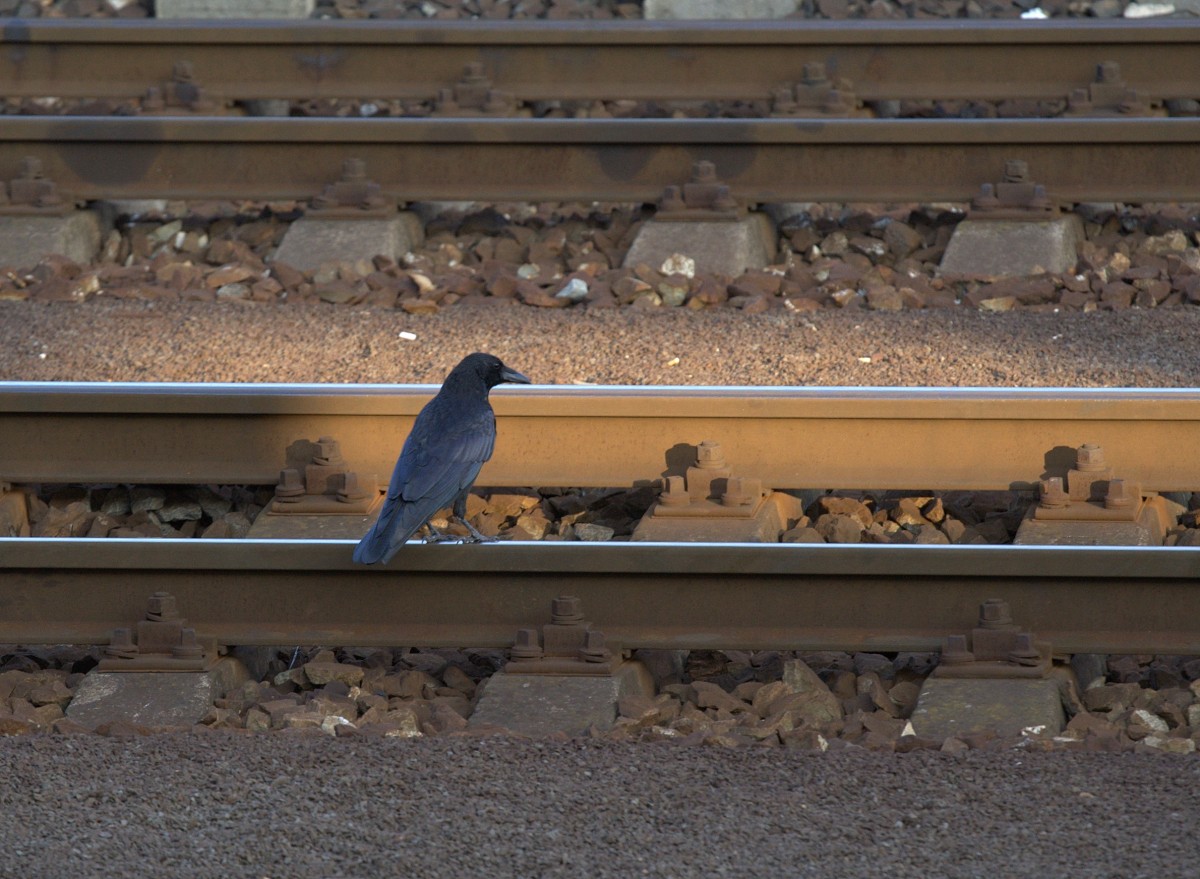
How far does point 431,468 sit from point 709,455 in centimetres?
92

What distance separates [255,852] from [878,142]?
15.1ft

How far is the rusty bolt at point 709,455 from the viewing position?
5059 millimetres

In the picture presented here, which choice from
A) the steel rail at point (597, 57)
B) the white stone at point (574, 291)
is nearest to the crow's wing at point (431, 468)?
the white stone at point (574, 291)

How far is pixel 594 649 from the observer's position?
4289mm

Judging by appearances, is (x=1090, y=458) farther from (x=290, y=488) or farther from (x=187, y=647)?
(x=187, y=647)

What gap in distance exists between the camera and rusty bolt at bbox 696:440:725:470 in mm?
5059

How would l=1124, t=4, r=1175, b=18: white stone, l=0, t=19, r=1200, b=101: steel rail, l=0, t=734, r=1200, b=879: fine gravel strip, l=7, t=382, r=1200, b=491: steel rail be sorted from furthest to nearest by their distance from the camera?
l=1124, t=4, r=1175, b=18: white stone < l=0, t=19, r=1200, b=101: steel rail < l=7, t=382, r=1200, b=491: steel rail < l=0, t=734, r=1200, b=879: fine gravel strip

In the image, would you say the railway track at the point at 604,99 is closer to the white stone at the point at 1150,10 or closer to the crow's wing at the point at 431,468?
the white stone at the point at 1150,10

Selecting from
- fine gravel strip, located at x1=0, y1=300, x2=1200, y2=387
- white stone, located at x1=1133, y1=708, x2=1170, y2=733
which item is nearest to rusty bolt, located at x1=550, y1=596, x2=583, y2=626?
white stone, located at x1=1133, y1=708, x2=1170, y2=733

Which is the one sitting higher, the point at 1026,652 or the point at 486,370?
the point at 486,370

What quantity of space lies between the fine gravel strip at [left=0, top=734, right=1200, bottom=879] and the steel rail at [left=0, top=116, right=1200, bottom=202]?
3835 mm

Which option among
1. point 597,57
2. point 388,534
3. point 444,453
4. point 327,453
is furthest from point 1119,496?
point 597,57

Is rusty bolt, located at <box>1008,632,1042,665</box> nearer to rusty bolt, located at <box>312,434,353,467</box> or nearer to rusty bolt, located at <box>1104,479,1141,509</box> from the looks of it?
rusty bolt, located at <box>1104,479,1141,509</box>

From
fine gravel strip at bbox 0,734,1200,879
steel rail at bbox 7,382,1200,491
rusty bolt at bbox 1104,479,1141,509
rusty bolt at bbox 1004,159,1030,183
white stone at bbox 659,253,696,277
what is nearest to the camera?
fine gravel strip at bbox 0,734,1200,879
